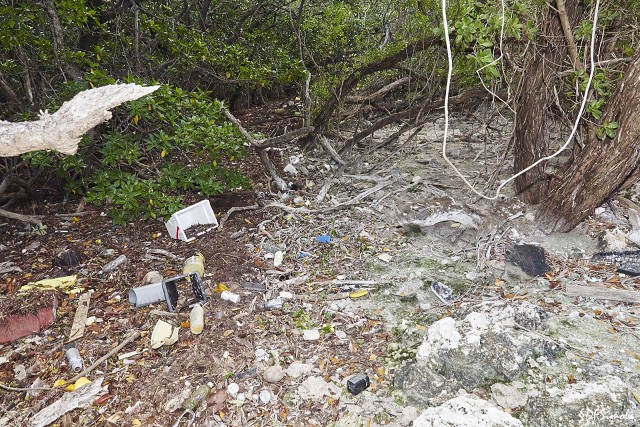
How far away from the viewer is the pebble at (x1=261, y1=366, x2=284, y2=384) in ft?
7.29

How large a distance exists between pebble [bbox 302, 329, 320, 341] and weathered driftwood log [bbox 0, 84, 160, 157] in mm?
1536

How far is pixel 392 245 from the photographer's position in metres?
3.38

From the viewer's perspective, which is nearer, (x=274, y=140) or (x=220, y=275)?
(x=220, y=275)

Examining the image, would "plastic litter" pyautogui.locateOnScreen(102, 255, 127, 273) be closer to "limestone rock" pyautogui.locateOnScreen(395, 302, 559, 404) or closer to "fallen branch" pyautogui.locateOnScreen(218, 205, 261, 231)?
"fallen branch" pyautogui.locateOnScreen(218, 205, 261, 231)

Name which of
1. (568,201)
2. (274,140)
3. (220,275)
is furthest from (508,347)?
(274,140)

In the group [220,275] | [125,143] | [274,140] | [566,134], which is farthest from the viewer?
[274,140]

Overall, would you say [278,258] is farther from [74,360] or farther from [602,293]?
[602,293]

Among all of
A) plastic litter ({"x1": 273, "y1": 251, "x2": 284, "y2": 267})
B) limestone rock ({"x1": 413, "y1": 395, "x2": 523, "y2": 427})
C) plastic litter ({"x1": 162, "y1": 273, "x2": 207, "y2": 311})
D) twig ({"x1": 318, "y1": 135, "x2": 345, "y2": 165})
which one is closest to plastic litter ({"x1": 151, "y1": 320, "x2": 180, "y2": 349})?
plastic litter ({"x1": 162, "y1": 273, "x2": 207, "y2": 311})

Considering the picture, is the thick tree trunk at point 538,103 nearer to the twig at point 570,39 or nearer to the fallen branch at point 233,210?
the twig at point 570,39

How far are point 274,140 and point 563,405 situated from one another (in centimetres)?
315

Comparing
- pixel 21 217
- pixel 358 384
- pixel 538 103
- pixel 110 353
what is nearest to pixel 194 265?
pixel 110 353

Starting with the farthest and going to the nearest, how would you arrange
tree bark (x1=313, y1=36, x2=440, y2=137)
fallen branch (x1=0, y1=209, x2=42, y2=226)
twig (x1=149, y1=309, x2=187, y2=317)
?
tree bark (x1=313, y1=36, x2=440, y2=137), fallen branch (x1=0, y1=209, x2=42, y2=226), twig (x1=149, y1=309, x2=187, y2=317)

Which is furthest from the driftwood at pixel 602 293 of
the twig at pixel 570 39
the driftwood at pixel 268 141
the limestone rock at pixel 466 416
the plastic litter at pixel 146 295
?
the driftwood at pixel 268 141

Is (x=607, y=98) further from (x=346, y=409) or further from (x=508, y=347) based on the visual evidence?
(x=346, y=409)
